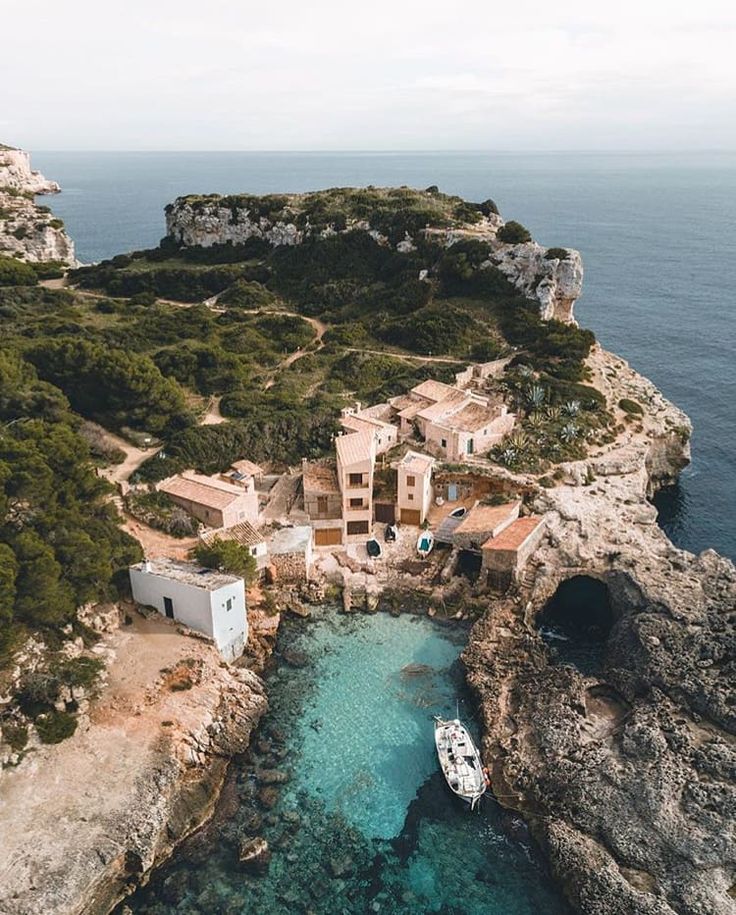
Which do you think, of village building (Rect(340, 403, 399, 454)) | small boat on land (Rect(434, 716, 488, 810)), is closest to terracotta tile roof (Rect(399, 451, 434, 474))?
village building (Rect(340, 403, 399, 454))

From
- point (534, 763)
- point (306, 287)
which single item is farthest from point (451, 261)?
point (534, 763)

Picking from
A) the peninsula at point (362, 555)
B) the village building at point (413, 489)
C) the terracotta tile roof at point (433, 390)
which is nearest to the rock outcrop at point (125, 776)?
the peninsula at point (362, 555)

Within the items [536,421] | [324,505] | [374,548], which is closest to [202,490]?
[324,505]

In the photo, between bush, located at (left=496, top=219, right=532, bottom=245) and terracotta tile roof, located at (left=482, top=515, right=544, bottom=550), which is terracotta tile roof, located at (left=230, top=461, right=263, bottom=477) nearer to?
terracotta tile roof, located at (left=482, top=515, right=544, bottom=550)

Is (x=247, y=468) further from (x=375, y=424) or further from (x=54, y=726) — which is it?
(x=54, y=726)

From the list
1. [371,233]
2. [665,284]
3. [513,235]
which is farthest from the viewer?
[665,284]

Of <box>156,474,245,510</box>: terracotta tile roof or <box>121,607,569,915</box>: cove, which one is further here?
<box>156,474,245,510</box>: terracotta tile roof

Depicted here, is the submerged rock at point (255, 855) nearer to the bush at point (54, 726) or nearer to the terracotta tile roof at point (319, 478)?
the bush at point (54, 726)
